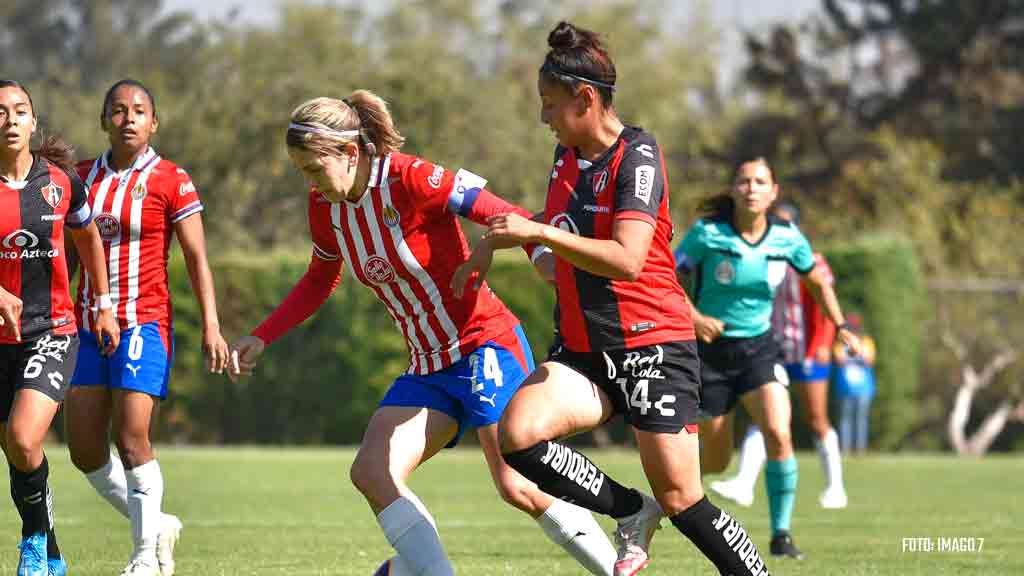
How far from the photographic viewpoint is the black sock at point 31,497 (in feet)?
23.7

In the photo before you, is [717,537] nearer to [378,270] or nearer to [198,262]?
[378,270]

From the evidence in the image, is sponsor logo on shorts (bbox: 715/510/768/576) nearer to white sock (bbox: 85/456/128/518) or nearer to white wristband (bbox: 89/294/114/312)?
white wristband (bbox: 89/294/114/312)

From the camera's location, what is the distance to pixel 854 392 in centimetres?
2209

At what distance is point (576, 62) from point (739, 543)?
5.96ft

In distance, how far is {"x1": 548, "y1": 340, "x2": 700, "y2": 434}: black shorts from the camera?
598 cm

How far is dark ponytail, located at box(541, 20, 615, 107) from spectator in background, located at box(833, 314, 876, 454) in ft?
52.8

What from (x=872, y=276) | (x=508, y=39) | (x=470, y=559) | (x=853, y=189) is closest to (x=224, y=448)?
(x=872, y=276)

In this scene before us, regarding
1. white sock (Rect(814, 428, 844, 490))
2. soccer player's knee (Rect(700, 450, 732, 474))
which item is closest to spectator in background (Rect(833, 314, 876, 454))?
white sock (Rect(814, 428, 844, 490))

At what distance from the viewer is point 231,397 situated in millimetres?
24109

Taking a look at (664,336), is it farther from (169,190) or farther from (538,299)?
(538,299)

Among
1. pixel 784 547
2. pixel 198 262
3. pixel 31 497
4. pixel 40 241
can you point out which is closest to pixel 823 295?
pixel 784 547

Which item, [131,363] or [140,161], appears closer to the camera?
[131,363]

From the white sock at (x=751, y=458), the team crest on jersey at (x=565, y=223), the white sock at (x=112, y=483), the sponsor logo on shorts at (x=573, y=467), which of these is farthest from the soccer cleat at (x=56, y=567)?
the white sock at (x=751, y=458)

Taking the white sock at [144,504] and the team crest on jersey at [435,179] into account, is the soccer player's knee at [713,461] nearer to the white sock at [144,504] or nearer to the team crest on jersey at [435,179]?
the white sock at [144,504]
